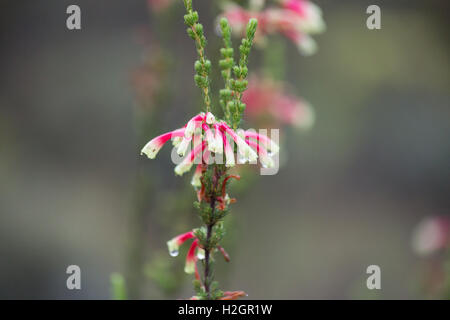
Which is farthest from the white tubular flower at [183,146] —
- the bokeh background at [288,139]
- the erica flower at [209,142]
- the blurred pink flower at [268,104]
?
the bokeh background at [288,139]

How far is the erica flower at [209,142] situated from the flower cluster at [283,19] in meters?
0.52

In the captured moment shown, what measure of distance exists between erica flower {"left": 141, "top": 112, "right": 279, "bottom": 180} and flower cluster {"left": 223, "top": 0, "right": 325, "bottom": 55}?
523mm

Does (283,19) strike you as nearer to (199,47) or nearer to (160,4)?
(160,4)

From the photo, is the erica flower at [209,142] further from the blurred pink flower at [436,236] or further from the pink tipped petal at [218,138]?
the blurred pink flower at [436,236]

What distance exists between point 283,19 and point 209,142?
68cm

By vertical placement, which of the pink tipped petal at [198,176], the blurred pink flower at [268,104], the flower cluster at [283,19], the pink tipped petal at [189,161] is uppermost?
the flower cluster at [283,19]

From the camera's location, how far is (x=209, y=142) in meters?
0.61

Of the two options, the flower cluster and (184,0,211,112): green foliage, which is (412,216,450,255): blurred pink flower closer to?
the flower cluster

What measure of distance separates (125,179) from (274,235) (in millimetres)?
1082

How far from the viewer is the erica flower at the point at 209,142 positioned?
0.62 m

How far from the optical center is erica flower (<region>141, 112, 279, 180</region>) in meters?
0.62

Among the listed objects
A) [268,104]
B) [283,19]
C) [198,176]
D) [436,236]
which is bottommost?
[436,236]

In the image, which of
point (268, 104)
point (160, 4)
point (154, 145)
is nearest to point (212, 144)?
point (154, 145)

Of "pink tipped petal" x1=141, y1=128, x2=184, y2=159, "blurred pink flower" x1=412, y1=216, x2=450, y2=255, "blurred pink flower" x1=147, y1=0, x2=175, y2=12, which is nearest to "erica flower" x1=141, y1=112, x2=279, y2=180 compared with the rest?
"pink tipped petal" x1=141, y1=128, x2=184, y2=159
